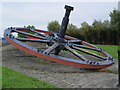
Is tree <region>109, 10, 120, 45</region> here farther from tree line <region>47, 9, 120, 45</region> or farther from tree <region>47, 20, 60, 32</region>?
tree <region>47, 20, 60, 32</region>

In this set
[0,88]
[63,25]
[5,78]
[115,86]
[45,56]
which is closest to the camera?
[0,88]

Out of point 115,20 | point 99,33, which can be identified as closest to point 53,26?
point 99,33

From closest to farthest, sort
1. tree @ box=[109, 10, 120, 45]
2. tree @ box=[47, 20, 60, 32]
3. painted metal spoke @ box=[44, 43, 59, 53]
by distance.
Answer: painted metal spoke @ box=[44, 43, 59, 53], tree @ box=[109, 10, 120, 45], tree @ box=[47, 20, 60, 32]

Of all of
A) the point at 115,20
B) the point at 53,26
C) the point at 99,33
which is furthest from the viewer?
the point at 53,26

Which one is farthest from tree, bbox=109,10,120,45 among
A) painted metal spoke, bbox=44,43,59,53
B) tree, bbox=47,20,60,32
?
painted metal spoke, bbox=44,43,59,53

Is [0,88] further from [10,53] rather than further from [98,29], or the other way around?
[98,29]

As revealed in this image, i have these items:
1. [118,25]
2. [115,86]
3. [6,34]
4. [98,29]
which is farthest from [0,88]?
[98,29]

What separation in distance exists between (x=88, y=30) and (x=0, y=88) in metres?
28.5

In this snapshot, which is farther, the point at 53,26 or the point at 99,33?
the point at 53,26

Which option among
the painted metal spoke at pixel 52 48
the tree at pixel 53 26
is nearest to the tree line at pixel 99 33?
the tree at pixel 53 26

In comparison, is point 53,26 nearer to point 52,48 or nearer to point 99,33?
point 99,33

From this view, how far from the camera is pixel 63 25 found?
28.6ft

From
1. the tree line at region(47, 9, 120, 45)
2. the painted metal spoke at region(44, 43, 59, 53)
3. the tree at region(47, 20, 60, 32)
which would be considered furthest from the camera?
the tree at region(47, 20, 60, 32)

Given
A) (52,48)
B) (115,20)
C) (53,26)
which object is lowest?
(52,48)
